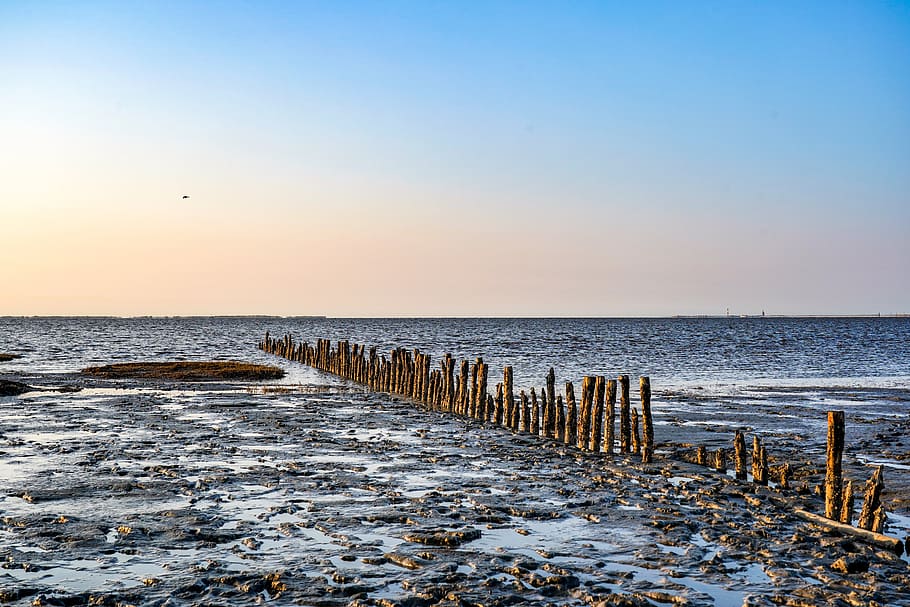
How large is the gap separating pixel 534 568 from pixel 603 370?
1398 inches

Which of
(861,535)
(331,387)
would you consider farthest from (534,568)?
(331,387)

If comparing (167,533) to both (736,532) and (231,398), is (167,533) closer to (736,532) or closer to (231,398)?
(736,532)

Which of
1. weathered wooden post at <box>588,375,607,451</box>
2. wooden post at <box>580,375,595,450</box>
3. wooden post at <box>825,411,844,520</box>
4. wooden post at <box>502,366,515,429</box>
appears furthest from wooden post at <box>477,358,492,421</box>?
wooden post at <box>825,411,844,520</box>

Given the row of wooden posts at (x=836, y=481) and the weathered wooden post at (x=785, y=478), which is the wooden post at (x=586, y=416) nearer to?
the row of wooden posts at (x=836, y=481)

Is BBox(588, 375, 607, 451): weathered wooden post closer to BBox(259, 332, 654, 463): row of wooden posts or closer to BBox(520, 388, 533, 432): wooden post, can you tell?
BBox(259, 332, 654, 463): row of wooden posts

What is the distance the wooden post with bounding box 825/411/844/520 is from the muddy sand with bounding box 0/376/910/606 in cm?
58

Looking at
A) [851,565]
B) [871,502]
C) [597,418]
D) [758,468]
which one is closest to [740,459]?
[758,468]

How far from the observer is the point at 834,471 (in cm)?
1123

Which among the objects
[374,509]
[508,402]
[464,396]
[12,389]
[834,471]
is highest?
[834,471]

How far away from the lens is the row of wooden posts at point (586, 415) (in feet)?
36.2

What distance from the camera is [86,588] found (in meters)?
7.75

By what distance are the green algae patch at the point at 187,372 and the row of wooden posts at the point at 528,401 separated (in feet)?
14.0

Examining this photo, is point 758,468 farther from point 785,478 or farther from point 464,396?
point 464,396

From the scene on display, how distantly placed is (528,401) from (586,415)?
613 cm
